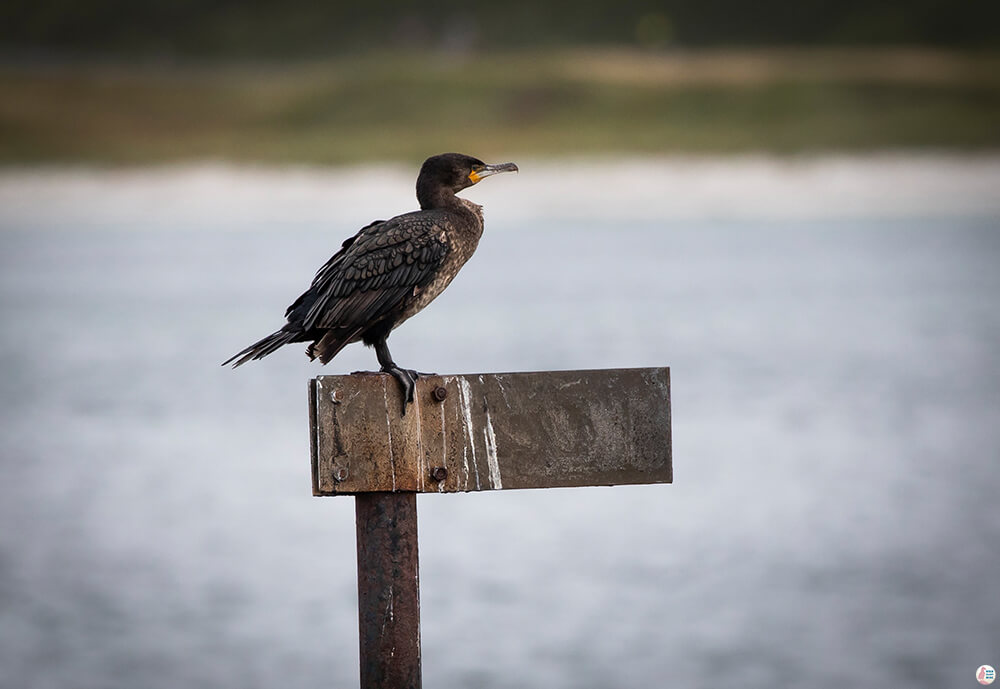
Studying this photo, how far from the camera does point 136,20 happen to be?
320ft

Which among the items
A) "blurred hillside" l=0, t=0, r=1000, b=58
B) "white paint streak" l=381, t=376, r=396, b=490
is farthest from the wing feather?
"blurred hillside" l=0, t=0, r=1000, b=58

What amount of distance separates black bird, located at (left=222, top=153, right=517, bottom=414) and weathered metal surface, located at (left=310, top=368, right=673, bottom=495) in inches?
31.0

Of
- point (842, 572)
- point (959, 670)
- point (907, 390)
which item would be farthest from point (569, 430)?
point (907, 390)

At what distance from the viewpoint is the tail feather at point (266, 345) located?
526cm

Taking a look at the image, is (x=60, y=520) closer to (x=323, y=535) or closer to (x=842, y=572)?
(x=323, y=535)

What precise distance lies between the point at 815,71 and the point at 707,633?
3525 inches

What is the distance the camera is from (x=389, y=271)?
5.73 m

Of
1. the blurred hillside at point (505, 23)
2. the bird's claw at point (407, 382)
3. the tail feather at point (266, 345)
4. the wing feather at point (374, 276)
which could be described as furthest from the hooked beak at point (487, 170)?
the blurred hillside at point (505, 23)

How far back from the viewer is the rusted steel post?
4.71m

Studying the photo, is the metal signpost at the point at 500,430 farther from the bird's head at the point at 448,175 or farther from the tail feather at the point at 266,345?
the bird's head at the point at 448,175

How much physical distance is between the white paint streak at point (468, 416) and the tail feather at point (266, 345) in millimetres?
851

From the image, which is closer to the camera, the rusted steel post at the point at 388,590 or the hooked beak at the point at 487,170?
the rusted steel post at the point at 388,590

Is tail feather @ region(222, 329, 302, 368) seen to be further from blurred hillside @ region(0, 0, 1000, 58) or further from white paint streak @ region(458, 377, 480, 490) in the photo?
blurred hillside @ region(0, 0, 1000, 58)

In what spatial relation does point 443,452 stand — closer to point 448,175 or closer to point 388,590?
point 388,590
